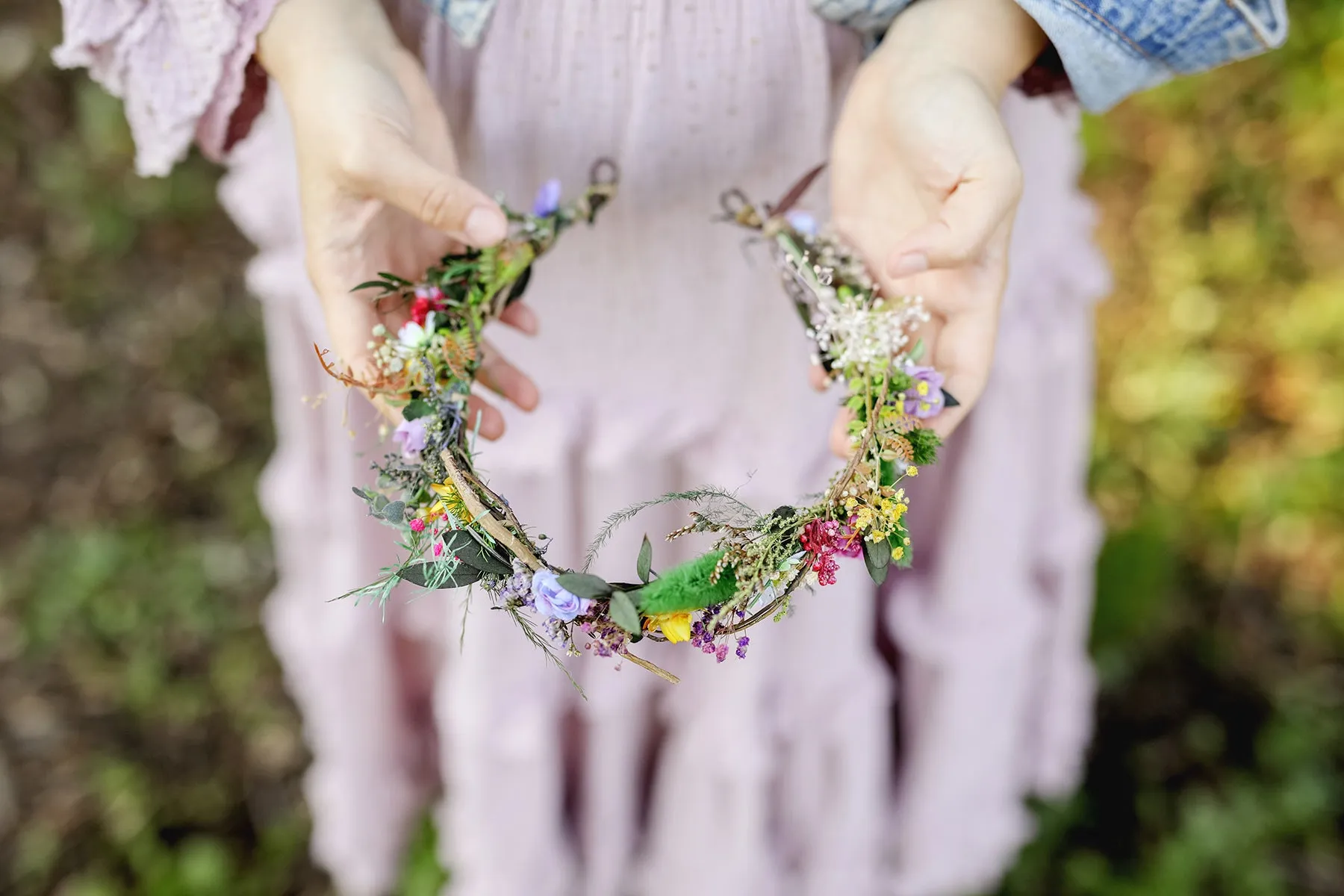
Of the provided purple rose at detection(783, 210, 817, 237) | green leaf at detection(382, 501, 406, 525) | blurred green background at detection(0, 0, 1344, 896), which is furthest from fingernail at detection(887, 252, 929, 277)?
blurred green background at detection(0, 0, 1344, 896)

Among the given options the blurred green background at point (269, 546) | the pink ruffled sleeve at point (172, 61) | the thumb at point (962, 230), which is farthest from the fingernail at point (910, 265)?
the blurred green background at point (269, 546)

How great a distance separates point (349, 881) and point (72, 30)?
109 centimetres

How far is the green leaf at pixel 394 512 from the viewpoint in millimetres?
657

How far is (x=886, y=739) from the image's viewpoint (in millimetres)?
1324

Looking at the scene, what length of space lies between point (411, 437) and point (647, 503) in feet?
0.49

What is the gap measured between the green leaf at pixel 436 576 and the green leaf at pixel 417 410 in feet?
0.32

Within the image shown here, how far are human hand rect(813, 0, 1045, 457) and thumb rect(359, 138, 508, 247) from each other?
0.25m

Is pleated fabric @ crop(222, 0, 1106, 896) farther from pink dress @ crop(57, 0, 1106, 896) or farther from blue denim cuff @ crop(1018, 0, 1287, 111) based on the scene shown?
blue denim cuff @ crop(1018, 0, 1287, 111)

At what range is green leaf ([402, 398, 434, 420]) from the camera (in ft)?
2.29

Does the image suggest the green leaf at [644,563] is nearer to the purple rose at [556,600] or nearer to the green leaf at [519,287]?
the purple rose at [556,600]

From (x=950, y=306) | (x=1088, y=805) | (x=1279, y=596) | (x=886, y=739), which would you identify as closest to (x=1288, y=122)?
(x=1279, y=596)

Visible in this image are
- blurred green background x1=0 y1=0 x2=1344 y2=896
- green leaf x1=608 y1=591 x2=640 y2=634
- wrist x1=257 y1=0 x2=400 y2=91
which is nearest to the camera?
green leaf x1=608 y1=591 x2=640 y2=634

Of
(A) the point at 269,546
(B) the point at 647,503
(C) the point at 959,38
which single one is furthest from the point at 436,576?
(A) the point at 269,546

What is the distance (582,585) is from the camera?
62cm
